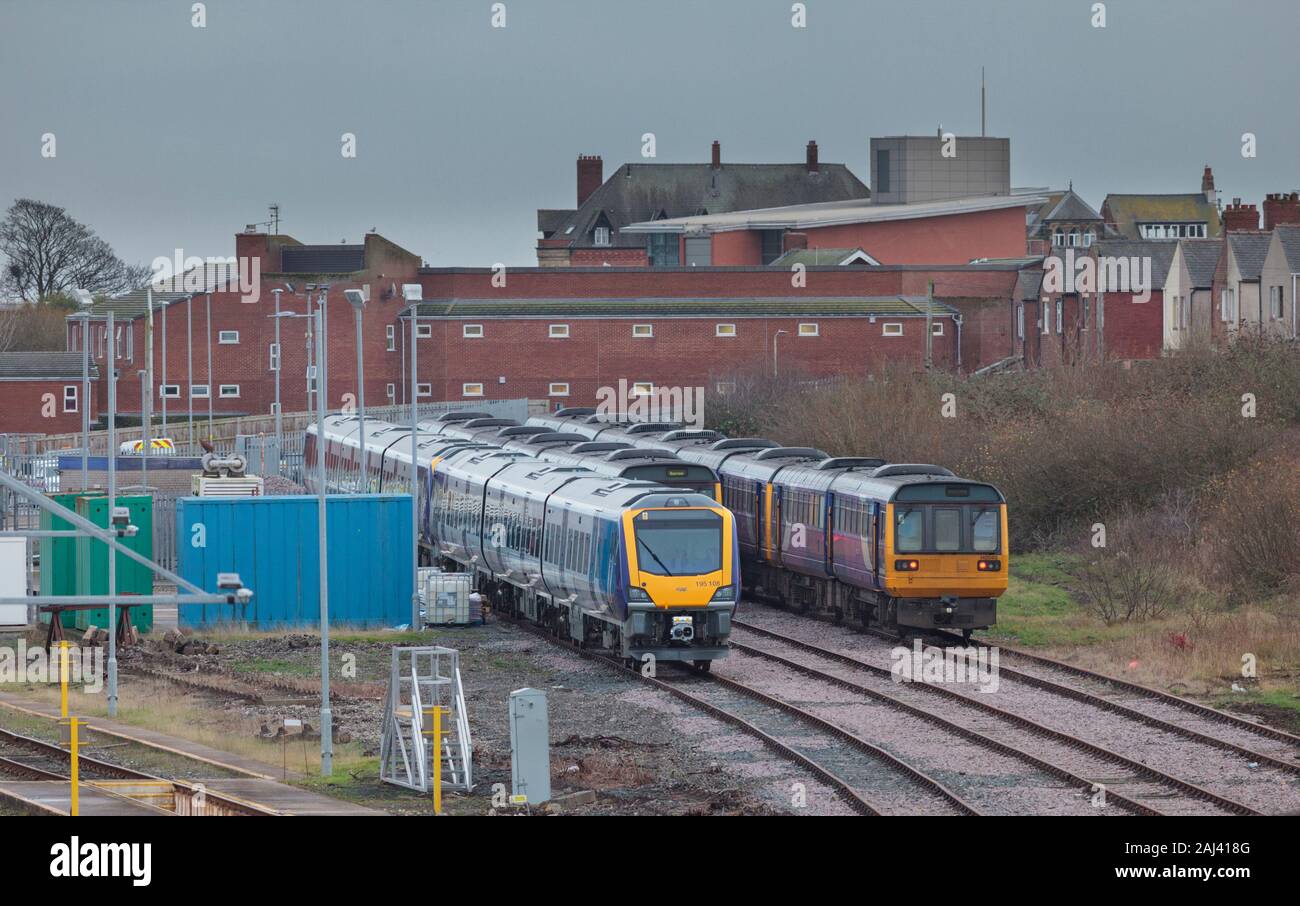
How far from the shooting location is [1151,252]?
218 ft

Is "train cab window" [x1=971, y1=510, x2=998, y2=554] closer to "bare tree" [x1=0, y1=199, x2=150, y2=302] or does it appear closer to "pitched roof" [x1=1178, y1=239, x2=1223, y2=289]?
"pitched roof" [x1=1178, y1=239, x2=1223, y2=289]

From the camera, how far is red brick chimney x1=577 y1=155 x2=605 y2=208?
120 meters

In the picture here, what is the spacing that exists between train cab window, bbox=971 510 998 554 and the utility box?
1252cm

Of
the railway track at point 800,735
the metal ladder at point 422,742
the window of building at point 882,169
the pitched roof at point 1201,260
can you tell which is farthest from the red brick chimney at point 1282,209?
the metal ladder at point 422,742

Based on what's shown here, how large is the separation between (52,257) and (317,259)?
120 feet

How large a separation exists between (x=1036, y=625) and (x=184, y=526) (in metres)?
14.6

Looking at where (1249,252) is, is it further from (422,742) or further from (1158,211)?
(1158,211)

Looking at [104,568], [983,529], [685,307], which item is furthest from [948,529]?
Result: [685,307]

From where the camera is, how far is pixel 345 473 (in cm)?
4788

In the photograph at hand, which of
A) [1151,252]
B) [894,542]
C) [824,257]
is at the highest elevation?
[824,257]

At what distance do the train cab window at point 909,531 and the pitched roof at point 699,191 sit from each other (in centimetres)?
8547

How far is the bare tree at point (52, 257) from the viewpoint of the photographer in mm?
111688

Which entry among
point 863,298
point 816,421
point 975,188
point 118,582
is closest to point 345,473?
point 816,421
